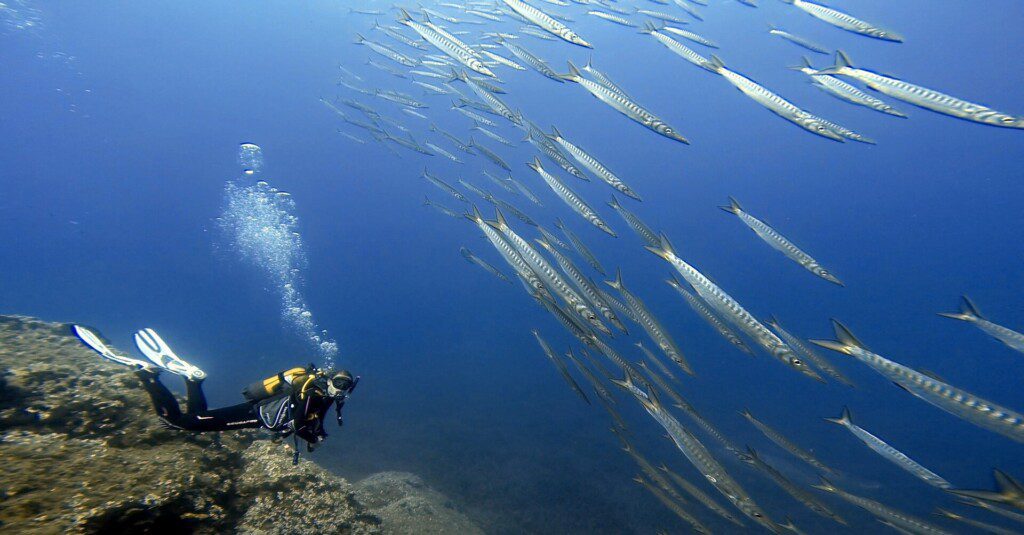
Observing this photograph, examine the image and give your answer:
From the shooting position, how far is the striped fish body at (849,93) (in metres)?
4.82

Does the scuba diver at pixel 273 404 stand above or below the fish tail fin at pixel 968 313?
below

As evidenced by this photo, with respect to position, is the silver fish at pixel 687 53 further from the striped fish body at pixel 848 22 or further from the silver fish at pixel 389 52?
the silver fish at pixel 389 52

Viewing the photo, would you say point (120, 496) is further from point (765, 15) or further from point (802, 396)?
point (765, 15)

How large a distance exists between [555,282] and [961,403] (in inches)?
127

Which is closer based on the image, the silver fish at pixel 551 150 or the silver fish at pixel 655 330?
the silver fish at pixel 655 330

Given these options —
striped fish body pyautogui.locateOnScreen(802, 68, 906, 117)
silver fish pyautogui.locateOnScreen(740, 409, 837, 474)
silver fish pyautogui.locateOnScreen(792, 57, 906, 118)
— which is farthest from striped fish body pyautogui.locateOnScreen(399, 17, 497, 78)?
silver fish pyautogui.locateOnScreen(740, 409, 837, 474)

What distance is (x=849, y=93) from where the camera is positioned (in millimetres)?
5094

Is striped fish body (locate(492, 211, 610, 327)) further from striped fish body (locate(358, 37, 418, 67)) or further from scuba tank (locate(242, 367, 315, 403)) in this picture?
striped fish body (locate(358, 37, 418, 67))

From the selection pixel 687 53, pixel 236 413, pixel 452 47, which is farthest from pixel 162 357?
pixel 687 53

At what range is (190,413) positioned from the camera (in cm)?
429

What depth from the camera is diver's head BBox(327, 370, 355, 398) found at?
13.9 feet

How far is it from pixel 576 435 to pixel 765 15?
40.4 meters

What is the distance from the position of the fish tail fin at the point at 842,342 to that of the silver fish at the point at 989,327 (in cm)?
143

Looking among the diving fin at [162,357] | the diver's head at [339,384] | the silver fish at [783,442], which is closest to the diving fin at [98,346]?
the diving fin at [162,357]
